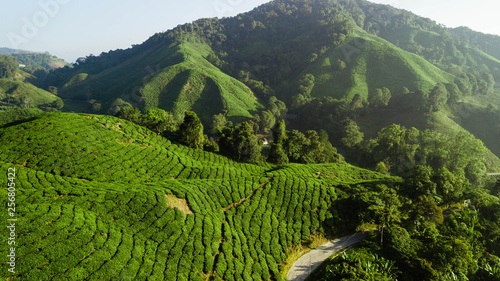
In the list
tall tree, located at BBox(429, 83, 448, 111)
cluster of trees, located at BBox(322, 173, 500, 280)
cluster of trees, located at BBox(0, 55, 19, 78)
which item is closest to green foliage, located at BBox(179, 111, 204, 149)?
cluster of trees, located at BBox(322, 173, 500, 280)

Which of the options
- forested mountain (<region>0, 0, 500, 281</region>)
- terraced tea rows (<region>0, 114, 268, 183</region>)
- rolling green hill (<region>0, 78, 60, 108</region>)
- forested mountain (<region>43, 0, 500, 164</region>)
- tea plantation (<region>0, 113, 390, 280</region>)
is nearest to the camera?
tea plantation (<region>0, 113, 390, 280</region>)

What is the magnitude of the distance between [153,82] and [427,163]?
13807 cm

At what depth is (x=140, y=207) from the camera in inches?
1045

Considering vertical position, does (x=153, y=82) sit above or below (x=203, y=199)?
above

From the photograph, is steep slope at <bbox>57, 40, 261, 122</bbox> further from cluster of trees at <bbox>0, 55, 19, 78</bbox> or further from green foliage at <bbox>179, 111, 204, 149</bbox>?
cluster of trees at <bbox>0, 55, 19, 78</bbox>

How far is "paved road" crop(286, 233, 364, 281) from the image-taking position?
28172mm

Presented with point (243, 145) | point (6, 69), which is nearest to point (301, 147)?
point (243, 145)

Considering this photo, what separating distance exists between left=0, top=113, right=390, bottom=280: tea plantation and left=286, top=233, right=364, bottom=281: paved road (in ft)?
7.19

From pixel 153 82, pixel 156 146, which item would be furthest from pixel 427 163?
pixel 153 82

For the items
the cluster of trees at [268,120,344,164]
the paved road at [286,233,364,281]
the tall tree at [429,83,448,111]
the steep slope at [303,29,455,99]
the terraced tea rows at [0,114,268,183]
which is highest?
the steep slope at [303,29,455,99]

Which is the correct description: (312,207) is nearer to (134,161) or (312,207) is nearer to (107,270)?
(107,270)

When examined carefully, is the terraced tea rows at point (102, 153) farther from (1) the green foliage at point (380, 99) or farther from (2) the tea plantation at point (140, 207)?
(1) the green foliage at point (380, 99)

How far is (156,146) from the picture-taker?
1838 inches

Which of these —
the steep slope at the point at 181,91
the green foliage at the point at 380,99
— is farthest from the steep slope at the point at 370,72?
the steep slope at the point at 181,91
